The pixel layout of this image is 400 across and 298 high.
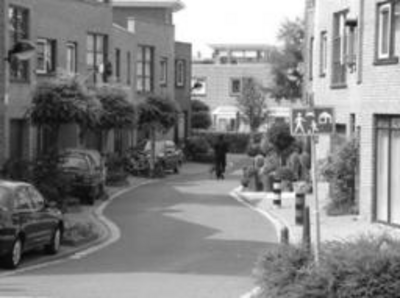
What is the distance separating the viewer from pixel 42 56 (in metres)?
39.0

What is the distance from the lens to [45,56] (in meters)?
39.3

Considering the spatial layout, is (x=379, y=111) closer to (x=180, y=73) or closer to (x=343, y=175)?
(x=343, y=175)

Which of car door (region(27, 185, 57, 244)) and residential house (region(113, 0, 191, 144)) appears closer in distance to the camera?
car door (region(27, 185, 57, 244))

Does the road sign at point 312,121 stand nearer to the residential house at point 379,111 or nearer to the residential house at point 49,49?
the residential house at point 379,111

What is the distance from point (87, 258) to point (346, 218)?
8.98 metres

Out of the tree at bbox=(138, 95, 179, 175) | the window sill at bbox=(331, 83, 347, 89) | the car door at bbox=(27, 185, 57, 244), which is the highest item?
the window sill at bbox=(331, 83, 347, 89)

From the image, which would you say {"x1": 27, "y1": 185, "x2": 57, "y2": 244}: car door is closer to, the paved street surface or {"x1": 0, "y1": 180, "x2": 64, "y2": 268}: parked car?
{"x1": 0, "y1": 180, "x2": 64, "y2": 268}: parked car

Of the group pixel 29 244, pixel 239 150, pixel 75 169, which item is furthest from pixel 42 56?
pixel 239 150

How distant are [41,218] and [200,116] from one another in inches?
2259

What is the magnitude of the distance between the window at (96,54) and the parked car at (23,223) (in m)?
25.2

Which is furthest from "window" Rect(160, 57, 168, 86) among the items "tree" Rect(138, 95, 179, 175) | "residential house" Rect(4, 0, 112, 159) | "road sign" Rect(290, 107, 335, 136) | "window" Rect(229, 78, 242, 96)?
"road sign" Rect(290, 107, 335, 136)

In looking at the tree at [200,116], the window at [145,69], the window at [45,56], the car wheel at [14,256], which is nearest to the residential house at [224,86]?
the tree at [200,116]

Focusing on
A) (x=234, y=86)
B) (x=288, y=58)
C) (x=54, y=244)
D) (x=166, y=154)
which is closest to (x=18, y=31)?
(x=54, y=244)

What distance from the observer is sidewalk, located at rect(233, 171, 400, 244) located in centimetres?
2320
